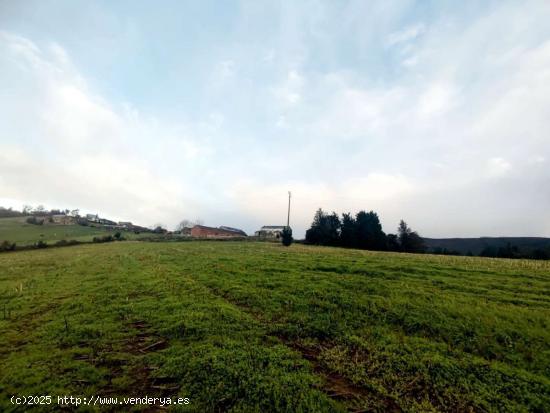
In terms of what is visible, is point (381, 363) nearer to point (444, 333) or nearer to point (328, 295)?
point (444, 333)

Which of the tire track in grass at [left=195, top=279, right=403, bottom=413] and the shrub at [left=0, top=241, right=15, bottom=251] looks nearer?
the tire track in grass at [left=195, top=279, right=403, bottom=413]

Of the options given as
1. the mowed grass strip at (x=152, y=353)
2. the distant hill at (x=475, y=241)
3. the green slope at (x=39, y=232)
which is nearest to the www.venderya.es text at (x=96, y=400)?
the mowed grass strip at (x=152, y=353)

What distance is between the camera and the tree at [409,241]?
235 feet

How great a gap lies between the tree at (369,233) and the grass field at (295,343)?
53331 mm

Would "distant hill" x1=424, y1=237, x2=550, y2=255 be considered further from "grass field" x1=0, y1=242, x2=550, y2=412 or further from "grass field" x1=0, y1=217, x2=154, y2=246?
"grass field" x1=0, y1=217, x2=154, y2=246

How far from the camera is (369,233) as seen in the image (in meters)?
69.3

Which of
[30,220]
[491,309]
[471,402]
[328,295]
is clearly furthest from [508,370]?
[30,220]

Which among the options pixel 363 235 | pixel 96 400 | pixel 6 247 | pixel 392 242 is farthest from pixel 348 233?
pixel 6 247

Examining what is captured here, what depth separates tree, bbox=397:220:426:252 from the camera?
7162 centimetres

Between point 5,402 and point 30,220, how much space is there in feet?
425

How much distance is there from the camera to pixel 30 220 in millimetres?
99188

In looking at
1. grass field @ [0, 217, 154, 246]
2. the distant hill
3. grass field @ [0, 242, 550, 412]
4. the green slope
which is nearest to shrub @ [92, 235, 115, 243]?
grass field @ [0, 217, 154, 246]

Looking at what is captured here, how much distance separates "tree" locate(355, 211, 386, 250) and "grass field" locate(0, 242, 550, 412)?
5333cm

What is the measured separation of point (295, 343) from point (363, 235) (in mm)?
64723
